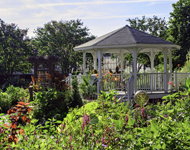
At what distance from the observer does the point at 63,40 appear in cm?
2592

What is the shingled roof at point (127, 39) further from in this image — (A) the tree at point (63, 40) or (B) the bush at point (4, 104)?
(A) the tree at point (63, 40)

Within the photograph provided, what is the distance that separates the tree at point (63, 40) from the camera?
26.0m

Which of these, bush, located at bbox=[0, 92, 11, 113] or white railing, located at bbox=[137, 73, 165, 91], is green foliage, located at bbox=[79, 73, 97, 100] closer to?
white railing, located at bbox=[137, 73, 165, 91]

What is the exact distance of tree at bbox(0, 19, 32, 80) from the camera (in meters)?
22.9

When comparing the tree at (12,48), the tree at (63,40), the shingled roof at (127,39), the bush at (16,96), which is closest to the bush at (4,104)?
the bush at (16,96)

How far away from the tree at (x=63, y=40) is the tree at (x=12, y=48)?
2.77 meters

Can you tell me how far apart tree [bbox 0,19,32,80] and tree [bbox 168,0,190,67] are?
564 inches

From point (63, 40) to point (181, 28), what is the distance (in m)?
12.8

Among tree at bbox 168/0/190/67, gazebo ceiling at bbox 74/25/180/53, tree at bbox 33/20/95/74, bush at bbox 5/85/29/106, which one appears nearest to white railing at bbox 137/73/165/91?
gazebo ceiling at bbox 74/25/180/53

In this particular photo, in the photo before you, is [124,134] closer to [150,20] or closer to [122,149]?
[122,149]

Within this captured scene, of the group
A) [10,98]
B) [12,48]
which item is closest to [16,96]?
[10,98]

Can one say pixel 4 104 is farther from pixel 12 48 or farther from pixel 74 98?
pixel 12 48

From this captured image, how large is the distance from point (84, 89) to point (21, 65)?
14.7 meters

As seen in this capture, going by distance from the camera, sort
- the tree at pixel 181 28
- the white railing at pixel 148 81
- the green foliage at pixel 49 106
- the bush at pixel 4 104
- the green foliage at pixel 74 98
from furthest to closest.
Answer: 1. the tree at pixel 181 28
2. the white railing at pixel 148 81
3. the bush at pixel 4 104
4. the green foliage at pixel 74 98
5. the green foliage at pixel 49 106
